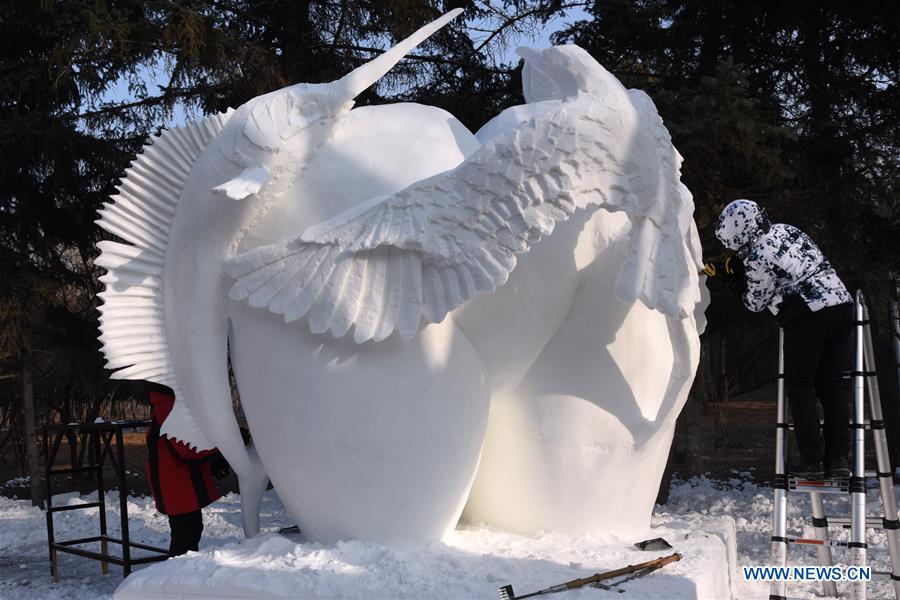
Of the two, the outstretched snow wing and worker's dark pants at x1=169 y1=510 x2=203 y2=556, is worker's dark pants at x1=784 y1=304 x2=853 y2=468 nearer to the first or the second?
the outstretched snow wing

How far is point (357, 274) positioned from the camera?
12.5 ft

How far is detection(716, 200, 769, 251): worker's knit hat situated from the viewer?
4105 millimetres

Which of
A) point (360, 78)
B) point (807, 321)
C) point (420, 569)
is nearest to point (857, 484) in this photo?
point (807, 321)

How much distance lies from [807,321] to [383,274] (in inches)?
68.8

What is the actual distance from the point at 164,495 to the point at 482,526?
1.79 m

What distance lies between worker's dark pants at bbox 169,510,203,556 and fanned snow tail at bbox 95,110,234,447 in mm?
1298

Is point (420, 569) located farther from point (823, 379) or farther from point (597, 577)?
point (823, 379)

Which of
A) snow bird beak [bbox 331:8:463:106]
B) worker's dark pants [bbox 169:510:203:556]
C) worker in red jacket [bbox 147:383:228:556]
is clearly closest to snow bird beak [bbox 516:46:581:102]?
snow bird beak [bbox 331:8:463:106]

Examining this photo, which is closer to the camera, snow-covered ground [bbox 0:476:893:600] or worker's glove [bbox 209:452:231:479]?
snow-covered ground [bbox 0:476:893:600]

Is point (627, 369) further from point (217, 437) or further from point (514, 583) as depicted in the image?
point (217, 437)

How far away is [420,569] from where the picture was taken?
12.1 feet

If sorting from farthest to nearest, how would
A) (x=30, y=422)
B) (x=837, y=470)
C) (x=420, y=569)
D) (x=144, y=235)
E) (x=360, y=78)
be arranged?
(x=30, y=422), (x=144, y=235), (x=360, y=78), (x=837, y=470), (x=420, y=569)

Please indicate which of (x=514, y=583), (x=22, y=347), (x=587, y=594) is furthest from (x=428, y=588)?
(x=22, y=347)

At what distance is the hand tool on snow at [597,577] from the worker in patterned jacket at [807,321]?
28.1 inches
